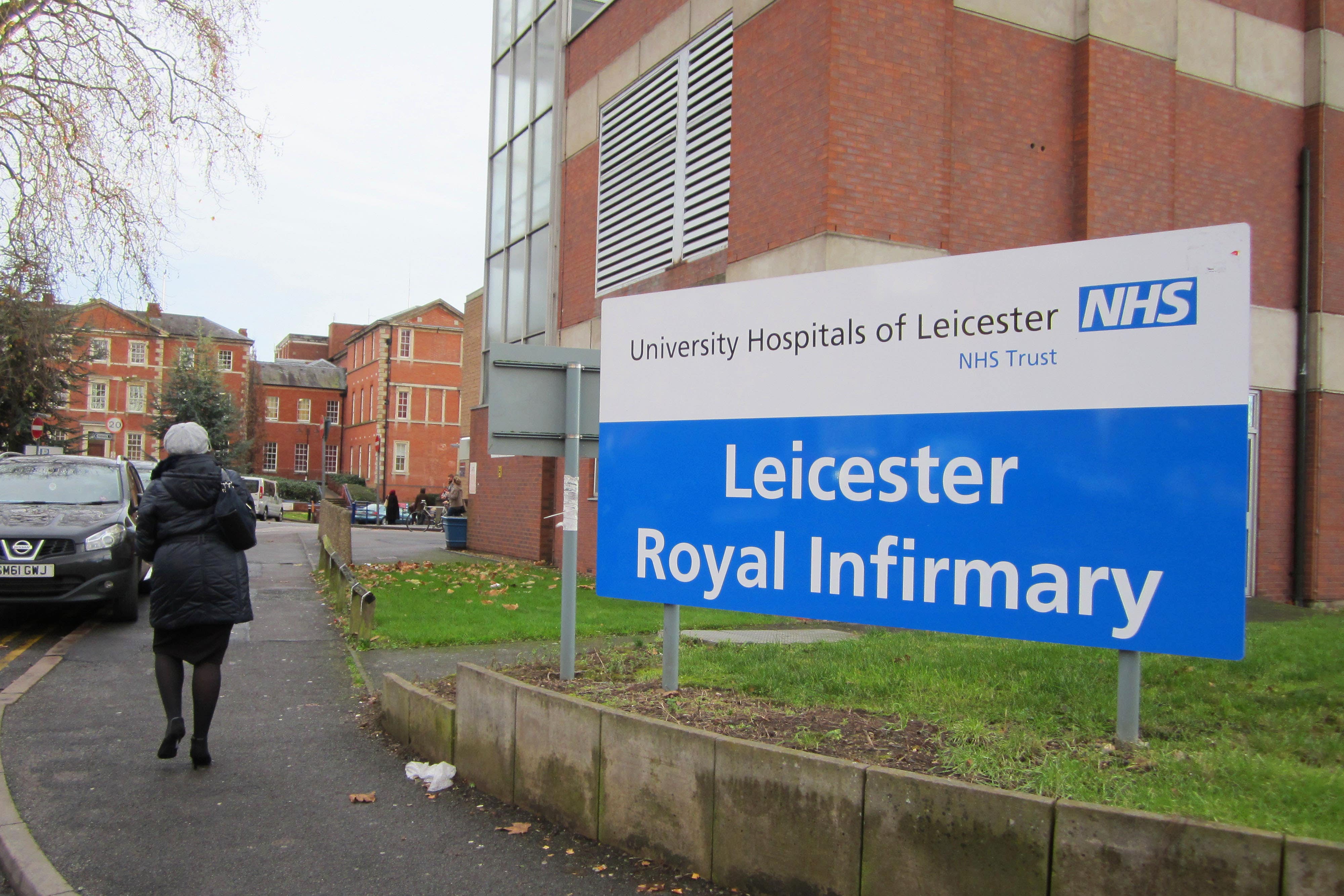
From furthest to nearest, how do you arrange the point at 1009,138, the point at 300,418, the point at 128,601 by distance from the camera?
1. the point at 300,418
2. the point at 1009,138
3. the point at 128,601

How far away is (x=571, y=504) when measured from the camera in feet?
17.9

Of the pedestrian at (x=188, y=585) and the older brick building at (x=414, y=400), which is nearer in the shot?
the pedestrian at (x=188, y=585)

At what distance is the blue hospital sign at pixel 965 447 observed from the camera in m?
3.69

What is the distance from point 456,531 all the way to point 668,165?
1053cm

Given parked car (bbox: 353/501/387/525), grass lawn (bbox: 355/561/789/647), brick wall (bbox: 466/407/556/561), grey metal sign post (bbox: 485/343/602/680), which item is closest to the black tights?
grey metal sign post (bbox: 485/343/602/680)

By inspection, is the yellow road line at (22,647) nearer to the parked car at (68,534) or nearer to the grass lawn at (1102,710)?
the parked car at (68,534)

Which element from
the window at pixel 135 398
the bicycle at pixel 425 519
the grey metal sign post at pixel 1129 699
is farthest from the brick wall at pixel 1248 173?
the window at pixel 135 398

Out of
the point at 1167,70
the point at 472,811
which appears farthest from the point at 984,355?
the point at 1167,70

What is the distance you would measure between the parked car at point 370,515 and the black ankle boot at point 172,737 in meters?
39.5

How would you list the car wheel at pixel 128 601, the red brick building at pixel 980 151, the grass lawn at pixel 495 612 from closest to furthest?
1. the grass lawn at pixel 495 612
2. the car wheel at pixel 128 601
3. the red brick building at pixel 980 151

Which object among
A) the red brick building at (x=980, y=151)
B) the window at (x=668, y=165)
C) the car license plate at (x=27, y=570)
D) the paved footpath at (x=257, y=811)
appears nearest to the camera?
the paved footpath at (x=257, y=811)

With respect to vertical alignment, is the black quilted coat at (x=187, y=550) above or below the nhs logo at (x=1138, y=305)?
below

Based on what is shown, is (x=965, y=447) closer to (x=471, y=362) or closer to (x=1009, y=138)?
(x=1009, y=138)

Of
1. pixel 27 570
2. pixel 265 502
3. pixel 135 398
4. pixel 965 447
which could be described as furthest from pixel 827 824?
pixel 135 398
